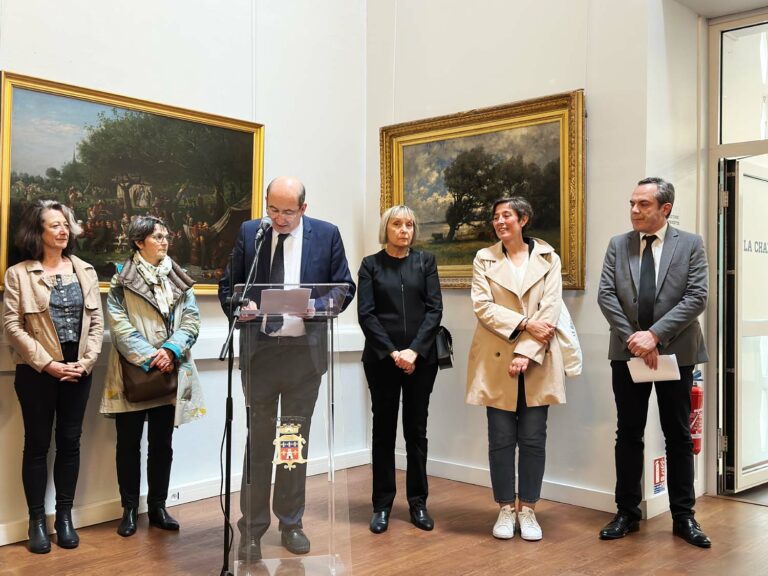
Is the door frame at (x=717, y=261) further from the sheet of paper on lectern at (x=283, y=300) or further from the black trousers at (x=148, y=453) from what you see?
the black trousers at (x=148, y=453)

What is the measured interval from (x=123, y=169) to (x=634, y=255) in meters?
2.93

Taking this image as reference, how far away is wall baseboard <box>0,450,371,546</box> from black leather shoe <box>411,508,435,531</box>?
2.44ft

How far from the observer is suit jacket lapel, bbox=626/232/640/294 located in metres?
4.04

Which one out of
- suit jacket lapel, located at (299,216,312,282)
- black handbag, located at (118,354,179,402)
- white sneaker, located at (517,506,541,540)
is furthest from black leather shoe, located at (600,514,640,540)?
black handbag, located at (118,354,179,402)

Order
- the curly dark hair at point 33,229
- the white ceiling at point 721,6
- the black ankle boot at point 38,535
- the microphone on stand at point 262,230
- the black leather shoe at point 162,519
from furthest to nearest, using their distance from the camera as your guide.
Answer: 1. the white ceiling at point 721,6
2. the black leather shoe at point 162,519
3. the curly dark hair at point 33,229
4. the black ankle boot at point 38,535
5. the microphone on stand at point 262,230

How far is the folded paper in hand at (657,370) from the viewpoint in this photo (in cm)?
388

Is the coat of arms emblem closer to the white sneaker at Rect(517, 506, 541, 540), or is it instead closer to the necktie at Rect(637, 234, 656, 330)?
the white sneaker at Rect(517, 506, 541, 540)

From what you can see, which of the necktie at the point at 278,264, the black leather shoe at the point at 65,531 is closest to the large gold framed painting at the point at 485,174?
the necktie at the point at 278,264

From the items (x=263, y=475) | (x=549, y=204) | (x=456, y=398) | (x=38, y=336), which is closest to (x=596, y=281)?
(x=549, y=204)

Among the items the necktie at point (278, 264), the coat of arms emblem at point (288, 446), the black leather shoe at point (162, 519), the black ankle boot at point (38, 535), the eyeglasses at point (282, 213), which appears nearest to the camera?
the coat of arms emblem at point (288, 446)

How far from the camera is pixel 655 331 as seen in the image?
387 cm

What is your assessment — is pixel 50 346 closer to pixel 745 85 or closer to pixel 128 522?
pixel 128 522

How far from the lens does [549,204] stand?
490 cm

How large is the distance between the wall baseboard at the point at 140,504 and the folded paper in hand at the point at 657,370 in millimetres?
1535
